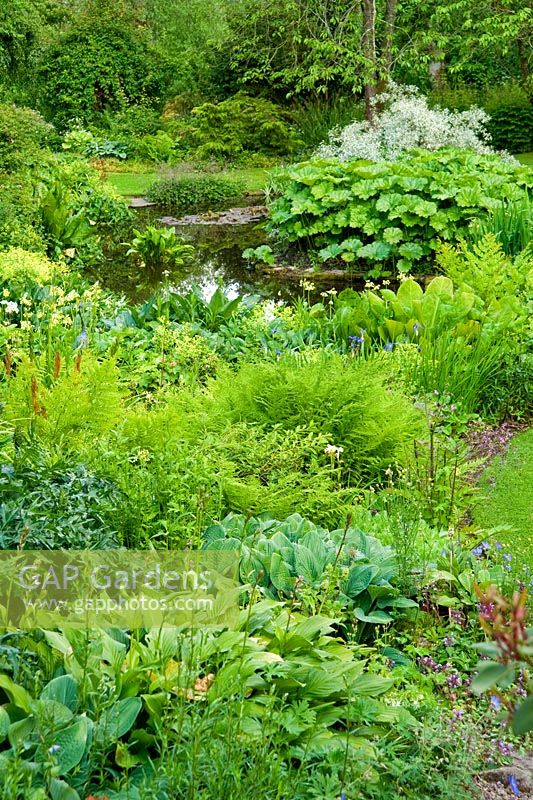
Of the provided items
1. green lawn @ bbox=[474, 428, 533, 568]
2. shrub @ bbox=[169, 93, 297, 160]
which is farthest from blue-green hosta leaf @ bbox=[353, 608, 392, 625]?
shrub @ bbox=[169, 93, 297, 160]

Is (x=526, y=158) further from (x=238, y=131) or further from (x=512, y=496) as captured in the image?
(x=512, y=496)

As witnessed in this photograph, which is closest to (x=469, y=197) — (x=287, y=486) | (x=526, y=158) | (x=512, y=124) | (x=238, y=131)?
(x=287, y=486)

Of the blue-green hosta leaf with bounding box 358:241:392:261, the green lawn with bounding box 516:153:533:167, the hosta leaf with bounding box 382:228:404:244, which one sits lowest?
the green lawn with bounding box 516:153:533:167

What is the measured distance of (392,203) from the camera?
10.6 m

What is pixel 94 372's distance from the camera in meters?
4.49

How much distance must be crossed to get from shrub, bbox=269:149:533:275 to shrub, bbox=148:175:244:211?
4.29 metres

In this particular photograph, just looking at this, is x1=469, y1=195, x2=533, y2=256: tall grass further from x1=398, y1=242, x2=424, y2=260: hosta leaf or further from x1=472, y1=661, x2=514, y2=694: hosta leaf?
x1=472, y1=661, x2=514, y2=694: hosta leaf

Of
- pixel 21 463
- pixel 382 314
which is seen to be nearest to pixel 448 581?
pixel 21 463

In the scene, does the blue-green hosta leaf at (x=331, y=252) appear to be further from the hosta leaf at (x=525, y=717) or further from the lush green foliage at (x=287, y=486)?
the hosta leaf at (x=525, y=717)

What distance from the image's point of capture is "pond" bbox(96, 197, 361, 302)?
33.8ft

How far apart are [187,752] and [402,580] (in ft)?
5.08

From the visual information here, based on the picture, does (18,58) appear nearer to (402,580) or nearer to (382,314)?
(382,314)

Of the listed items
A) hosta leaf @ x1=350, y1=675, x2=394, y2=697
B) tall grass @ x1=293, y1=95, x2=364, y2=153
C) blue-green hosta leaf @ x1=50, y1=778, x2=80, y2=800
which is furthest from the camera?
tall grass @ x1=293, y1=95, x2=364, y2=153

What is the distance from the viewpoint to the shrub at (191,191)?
51.3 feet
